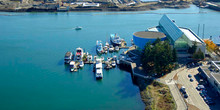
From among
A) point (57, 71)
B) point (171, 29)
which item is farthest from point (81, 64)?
point (171, 29)

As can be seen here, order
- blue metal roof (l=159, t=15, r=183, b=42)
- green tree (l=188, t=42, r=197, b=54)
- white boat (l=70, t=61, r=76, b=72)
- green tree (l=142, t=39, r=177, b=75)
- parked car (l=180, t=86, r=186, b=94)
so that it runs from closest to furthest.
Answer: parked car (l=180, t=86, r=186, b=94), green tree (l=142, t=39, r=177, b=75), green tree (l=188, t=42, r=197, b=54), white boat (l=70, t=61, r=76, b=72), blue metal roof (l=159, t=15, r=183, b=42)

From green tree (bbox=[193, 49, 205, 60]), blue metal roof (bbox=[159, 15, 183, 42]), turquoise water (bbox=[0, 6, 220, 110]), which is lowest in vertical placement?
turquoise water (bbox=[0, 6, 220, 110])

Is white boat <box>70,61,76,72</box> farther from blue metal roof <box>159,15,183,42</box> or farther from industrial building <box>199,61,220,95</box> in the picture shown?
industrial building <box>199,61,220,95</box>

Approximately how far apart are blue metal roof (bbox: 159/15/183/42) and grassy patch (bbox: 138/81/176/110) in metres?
8.33

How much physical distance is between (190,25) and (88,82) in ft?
109

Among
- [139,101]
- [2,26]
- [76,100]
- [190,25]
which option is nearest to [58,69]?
[76,100]

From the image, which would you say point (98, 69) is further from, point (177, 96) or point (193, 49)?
point (193, 49)

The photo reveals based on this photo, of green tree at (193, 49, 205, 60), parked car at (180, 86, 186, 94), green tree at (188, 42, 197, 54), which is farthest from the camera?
green tree at (188, 42, 197, 54)

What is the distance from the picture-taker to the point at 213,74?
904 inches

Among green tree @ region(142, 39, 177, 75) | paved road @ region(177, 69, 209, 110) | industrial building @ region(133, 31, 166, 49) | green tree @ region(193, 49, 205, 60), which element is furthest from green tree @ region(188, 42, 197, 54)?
paved road @ region(177, 69, 209, 110)

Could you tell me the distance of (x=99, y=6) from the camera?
7538 centimetres

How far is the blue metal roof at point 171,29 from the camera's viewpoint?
29.7 m

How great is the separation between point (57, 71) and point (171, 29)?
1552cm

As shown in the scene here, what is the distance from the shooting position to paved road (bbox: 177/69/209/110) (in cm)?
1980
